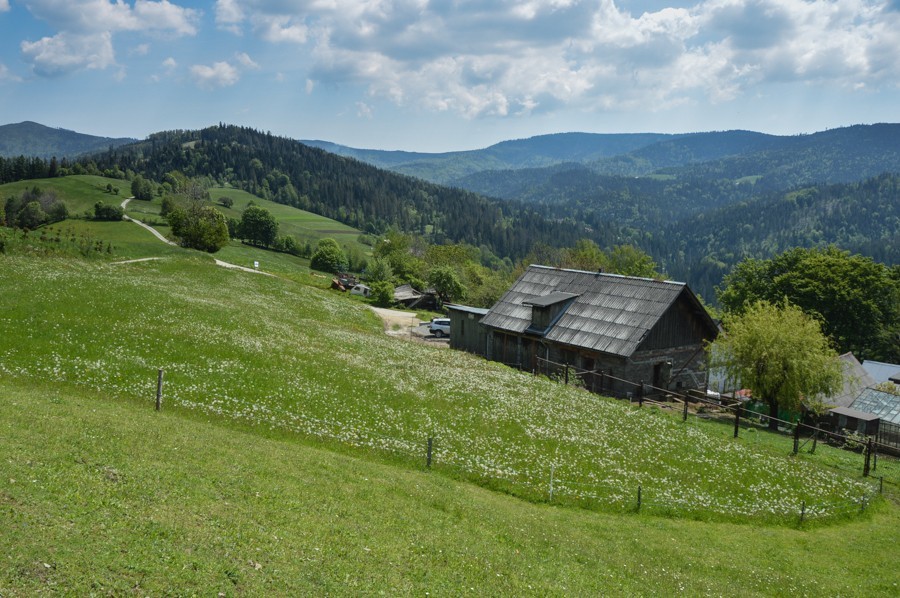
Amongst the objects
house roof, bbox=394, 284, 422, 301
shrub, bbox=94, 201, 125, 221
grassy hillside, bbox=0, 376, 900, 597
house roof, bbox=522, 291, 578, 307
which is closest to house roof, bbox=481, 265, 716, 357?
house roof, bbox=522, 291, 578, 307

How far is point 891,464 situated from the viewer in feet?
113

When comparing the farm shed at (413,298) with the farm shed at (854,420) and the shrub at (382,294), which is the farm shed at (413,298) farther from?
the farm shed at (854,420)

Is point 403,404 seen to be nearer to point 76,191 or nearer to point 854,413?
point 854,413

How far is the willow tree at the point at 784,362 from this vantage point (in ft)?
131

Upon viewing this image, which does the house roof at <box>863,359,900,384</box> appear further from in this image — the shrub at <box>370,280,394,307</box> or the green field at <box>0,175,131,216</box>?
the green field at <box>0,175,131,216</box>

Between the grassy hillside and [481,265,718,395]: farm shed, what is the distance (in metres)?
20.8

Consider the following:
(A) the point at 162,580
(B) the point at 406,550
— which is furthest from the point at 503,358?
(A) the point at 162,580

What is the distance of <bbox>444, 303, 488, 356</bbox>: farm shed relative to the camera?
2185 inches

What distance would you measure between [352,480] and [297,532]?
4779 mm


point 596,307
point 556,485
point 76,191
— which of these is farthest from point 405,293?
point 76,191

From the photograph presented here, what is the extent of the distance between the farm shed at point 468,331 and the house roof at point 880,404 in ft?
98.3

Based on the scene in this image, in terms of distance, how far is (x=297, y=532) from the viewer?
14305 millimetres

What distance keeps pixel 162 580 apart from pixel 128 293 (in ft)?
110

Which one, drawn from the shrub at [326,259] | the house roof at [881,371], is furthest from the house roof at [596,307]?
the shrub at [326,259]
